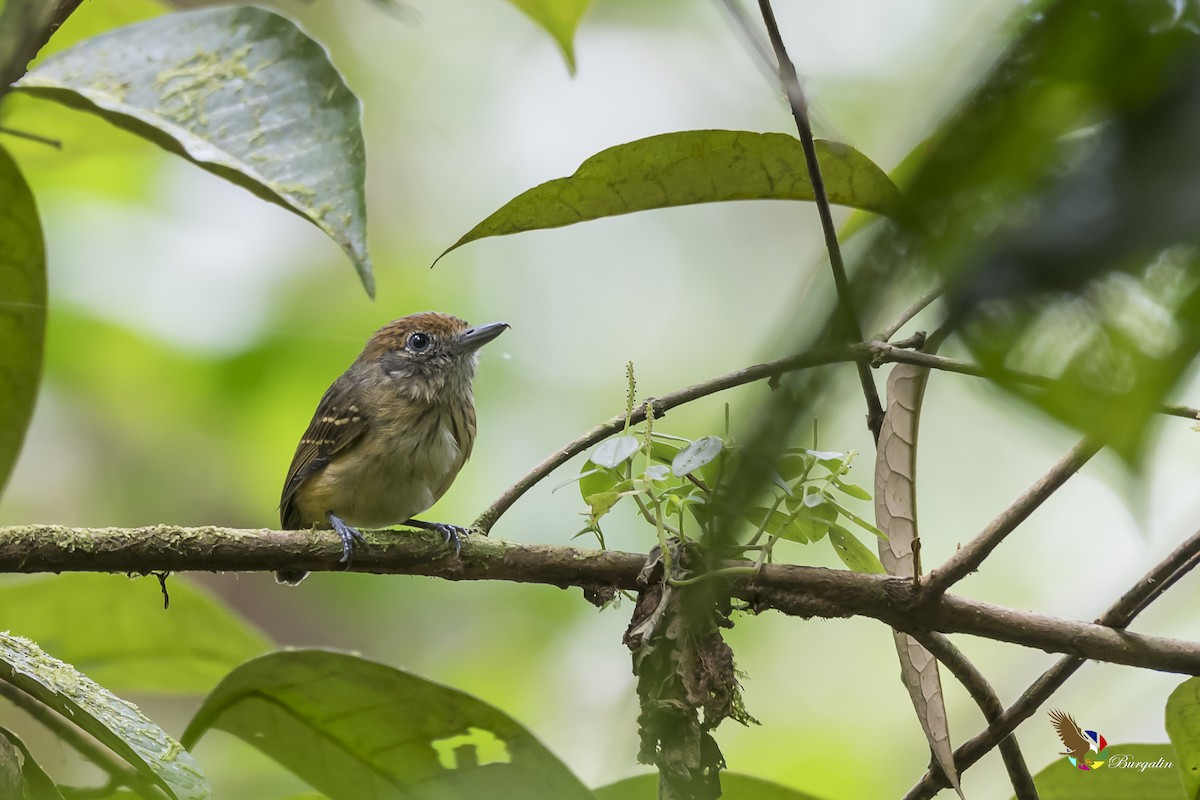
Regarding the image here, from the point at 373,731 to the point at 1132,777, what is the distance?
2.99ft

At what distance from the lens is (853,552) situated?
1.22 meters

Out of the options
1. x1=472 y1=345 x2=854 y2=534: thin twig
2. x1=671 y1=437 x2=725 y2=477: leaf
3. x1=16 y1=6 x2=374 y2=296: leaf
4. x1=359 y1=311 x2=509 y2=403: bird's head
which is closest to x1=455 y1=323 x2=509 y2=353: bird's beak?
x1=359 y1=311 x2=509 y2=403: bird's head

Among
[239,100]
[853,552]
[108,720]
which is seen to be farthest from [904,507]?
[239,100]

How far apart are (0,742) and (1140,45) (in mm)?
1096

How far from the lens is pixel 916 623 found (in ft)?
3.43

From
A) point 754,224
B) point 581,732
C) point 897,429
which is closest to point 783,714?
point 581,732

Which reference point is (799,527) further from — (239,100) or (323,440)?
(323,440)

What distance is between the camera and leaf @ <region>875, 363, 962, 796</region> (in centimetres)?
112

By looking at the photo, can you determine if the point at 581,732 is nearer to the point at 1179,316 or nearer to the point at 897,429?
the point at 897,429

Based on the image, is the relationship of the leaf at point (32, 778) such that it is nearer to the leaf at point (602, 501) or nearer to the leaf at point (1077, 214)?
the leaf at point (602, 501)

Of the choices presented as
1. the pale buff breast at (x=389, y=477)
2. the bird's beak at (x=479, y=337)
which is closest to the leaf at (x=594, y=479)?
the pale buff breast at (x=389, y=477)

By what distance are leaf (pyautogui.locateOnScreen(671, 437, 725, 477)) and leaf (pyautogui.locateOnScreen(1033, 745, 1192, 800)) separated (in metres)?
0.63

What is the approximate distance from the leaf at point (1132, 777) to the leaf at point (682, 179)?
71cm

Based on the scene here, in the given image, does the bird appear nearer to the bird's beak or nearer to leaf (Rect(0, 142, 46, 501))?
leaf (Rect(0, 142, 46, 501))
